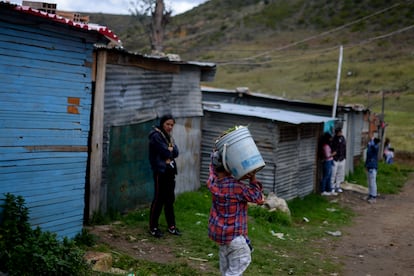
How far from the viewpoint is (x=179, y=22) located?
234 ft

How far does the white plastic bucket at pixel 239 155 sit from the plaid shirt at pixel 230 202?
17 centimetres

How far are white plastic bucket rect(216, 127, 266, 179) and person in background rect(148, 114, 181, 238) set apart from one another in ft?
9.74

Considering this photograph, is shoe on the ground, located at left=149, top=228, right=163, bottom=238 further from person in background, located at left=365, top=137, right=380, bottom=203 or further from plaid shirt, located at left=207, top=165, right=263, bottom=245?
person in background, located at left=365, top=137, right=380, bottom=203

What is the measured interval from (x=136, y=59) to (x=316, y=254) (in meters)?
4.31

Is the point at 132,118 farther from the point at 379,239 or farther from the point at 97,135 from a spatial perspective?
the point at 379,239

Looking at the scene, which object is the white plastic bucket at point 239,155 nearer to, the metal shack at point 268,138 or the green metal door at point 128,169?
the green metal door at point 128,169

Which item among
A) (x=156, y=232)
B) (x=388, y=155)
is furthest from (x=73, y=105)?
(x=388, y=155)

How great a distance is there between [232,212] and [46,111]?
104 inches

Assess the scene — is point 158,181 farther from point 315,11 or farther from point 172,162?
point 315,11

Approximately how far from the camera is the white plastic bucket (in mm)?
4949

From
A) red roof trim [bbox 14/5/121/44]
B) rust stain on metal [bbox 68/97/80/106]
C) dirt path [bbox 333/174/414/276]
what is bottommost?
dirt path [bbox 333/174/414/276]

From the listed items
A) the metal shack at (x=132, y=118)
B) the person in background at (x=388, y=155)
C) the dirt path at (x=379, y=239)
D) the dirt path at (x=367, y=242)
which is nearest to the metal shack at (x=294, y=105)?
the dirt path at (x=379, y=239)

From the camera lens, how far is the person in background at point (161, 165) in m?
7.96

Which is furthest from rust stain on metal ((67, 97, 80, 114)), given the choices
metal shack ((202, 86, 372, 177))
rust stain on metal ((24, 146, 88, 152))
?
metal shack ((202, 86, 372, 177))
